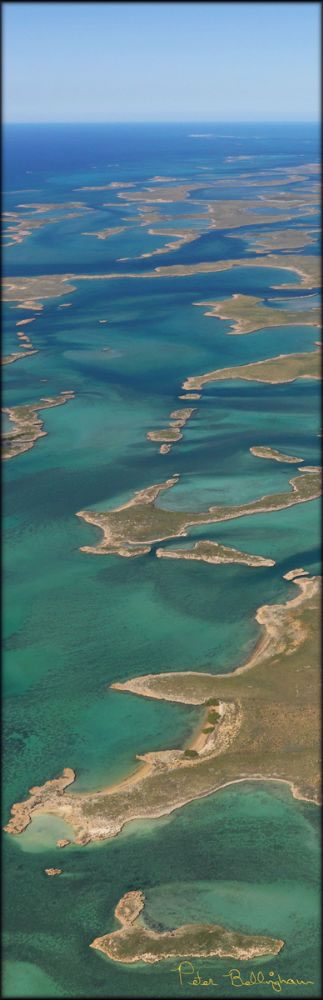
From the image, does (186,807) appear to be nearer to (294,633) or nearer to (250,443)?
(294,633)

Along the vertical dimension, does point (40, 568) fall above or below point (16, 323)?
below

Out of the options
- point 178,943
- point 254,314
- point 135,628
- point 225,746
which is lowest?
point 178,943

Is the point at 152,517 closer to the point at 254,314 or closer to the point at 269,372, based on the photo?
the point at 269,372

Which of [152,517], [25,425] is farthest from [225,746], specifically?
[25,425]

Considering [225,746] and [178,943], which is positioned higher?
[225,746]

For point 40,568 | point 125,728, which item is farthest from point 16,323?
point 125,728

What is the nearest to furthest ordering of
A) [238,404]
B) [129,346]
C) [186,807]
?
[186,807]
[238,404]
[129,346]
